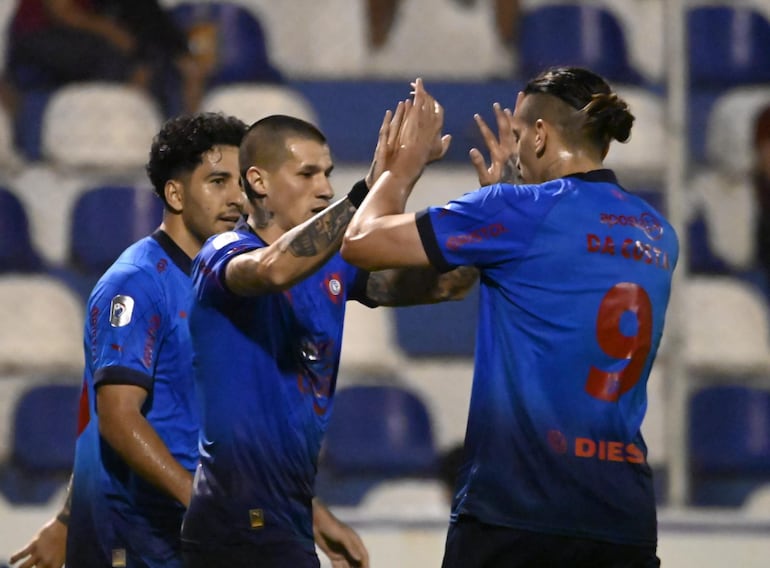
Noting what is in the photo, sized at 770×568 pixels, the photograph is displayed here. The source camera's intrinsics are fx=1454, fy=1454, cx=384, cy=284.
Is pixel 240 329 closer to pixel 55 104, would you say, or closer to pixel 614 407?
pixel 614 407

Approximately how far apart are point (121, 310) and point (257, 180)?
1.70 ft

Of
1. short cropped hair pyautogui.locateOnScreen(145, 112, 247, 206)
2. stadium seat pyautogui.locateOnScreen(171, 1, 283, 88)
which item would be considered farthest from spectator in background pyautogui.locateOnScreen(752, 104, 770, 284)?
short cropped hair pyautogui.locateOnScreen(145, 112, 247, 206)

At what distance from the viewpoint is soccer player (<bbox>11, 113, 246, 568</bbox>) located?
10.7 feet

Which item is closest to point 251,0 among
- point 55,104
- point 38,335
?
point 55,104

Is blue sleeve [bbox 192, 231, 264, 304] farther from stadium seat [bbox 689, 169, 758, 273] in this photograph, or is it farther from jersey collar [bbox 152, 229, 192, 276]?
stadium seat [bbox 689, 169, 758, 273]

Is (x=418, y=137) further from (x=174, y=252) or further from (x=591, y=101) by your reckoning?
(x=174, y=252)

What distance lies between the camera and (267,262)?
9.25 feet

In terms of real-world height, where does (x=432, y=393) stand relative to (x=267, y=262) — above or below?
below

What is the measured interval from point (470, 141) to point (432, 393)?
1.43 m

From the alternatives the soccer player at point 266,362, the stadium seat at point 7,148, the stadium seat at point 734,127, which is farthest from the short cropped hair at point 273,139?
the stadium seat at point 734,127

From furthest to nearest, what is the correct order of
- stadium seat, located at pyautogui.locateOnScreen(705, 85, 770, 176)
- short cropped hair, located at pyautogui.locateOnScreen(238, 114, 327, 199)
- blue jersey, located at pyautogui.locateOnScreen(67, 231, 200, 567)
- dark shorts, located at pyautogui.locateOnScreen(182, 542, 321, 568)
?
1. stadium seat, located at pyautogui.locateOnScreen(705, 85, 770, 176)
2. blue jersey, located at pyautogui.locateOnScreen(67, 231, 200, 567)
3. short cropped hair, located at pyautogui.locateOnScreen(238, 114, 327, 199)
4. dark shorts, located at pyautogui.locateOnScreen(182, 542, 321, 568)

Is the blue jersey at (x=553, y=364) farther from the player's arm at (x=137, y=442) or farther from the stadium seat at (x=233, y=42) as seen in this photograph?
the stadium seat at (x=233, y=42)

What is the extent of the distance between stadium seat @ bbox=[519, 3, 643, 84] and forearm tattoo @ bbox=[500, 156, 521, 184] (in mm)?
4063

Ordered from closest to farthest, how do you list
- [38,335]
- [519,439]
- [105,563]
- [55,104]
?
[519,439], [105,563], [38,335], [55,104]
